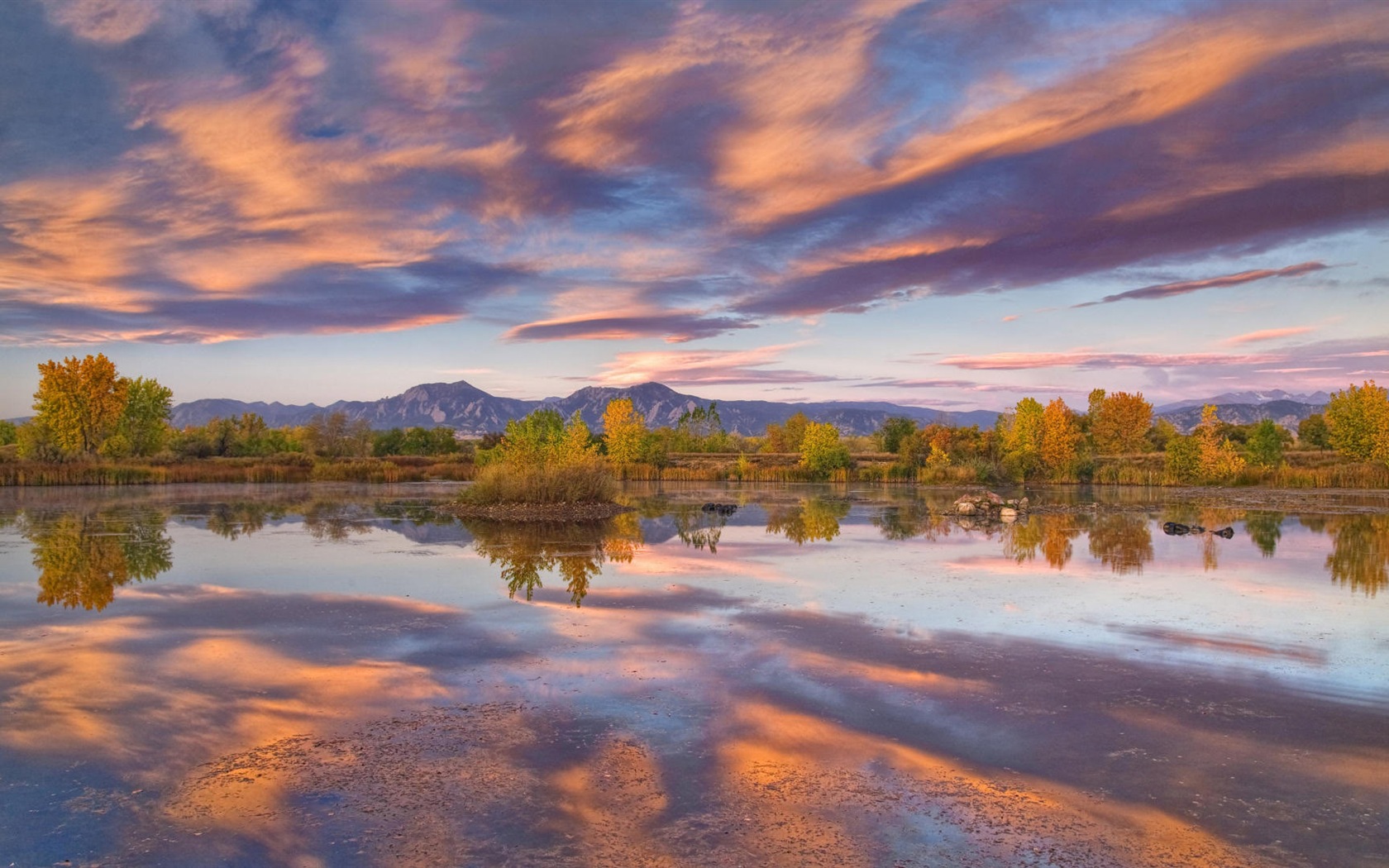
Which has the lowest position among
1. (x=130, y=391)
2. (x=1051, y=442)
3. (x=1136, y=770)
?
(x=1136, y=770)

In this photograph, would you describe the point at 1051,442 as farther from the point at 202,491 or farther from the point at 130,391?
the point at 130,391

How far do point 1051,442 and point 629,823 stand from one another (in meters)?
61.1

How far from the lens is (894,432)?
281 feet

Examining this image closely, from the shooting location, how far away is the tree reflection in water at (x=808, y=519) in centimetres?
2326

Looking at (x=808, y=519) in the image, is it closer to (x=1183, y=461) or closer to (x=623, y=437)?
(x=1183, y=461)

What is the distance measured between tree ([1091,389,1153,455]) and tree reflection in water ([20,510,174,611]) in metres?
86.9

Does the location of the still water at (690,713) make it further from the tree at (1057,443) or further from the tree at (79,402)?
the tree at (79,402)

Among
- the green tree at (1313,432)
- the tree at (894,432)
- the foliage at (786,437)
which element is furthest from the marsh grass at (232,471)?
the green tree at (1313,432)

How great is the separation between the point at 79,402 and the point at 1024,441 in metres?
67.3

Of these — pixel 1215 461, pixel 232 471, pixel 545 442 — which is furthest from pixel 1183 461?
pixel 232 471

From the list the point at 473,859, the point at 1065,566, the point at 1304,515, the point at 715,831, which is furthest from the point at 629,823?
the point at 1304,515

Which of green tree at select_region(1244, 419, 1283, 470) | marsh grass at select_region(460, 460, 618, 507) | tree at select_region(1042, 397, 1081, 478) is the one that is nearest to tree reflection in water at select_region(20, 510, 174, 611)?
marsh grass at select_region(460, 460, 618, 507)

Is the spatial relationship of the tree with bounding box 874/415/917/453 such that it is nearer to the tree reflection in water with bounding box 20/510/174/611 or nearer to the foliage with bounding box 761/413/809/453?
the foliage with bounding box 761/413/809/453

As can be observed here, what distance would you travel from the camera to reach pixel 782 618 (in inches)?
462
